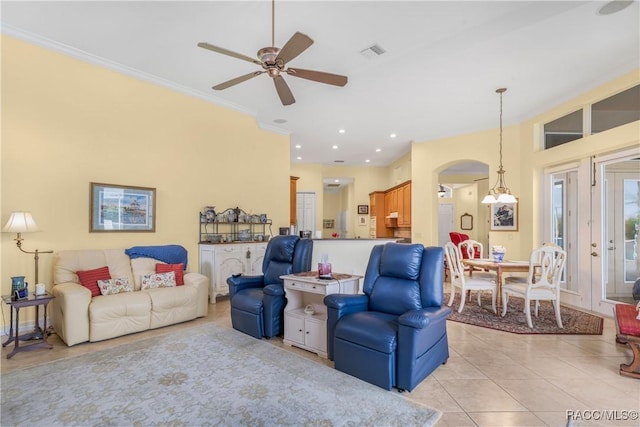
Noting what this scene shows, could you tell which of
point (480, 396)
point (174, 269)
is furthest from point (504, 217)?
point (174, 269)

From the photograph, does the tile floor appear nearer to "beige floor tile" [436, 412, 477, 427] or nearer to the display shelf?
"beige floor tile" [436, 412, 477, 427]

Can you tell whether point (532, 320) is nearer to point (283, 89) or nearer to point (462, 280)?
point (462, 280)

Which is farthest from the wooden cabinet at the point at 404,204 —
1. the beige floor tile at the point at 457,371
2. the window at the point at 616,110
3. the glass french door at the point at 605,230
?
the beige floor tile at the point at 457,371

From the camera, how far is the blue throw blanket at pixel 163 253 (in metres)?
4.36

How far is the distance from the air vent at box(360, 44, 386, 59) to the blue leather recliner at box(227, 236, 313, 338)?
2385 mm

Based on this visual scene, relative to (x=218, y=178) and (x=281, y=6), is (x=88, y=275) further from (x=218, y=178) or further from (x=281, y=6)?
(x=281, y=6)

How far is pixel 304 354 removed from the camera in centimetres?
318

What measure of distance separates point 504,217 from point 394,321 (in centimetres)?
488

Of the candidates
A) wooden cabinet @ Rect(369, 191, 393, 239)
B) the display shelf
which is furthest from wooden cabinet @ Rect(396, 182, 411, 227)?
the display shelf

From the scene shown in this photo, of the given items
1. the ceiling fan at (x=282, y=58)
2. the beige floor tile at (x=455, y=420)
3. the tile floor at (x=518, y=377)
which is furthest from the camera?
the ceiling fan at (x=282, y=58)

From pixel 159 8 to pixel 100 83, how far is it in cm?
175

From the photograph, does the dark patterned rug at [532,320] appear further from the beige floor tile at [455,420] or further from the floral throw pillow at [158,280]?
the floral throw pillow at [158,280]

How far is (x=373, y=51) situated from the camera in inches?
147

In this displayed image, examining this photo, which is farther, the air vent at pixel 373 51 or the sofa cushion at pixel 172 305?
the sofa cushion at pixel 172 305
